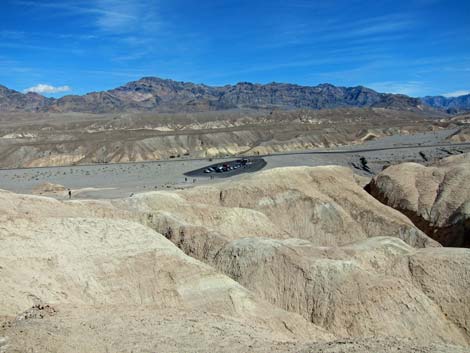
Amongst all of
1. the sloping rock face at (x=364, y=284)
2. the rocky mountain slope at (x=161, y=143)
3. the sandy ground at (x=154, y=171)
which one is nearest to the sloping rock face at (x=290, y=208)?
the sloping rock face at (x=364, y=284)

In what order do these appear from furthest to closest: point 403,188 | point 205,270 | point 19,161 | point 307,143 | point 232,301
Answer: point 307,143, point 19,161, point 403,188, point 205,270, point 232,301

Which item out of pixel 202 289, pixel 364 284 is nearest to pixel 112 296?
pixel 202 289

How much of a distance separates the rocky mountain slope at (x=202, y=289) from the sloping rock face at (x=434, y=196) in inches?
516

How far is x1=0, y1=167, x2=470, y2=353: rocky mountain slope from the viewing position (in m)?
16.5

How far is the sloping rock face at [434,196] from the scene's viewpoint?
41.7m

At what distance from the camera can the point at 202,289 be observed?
2384cm

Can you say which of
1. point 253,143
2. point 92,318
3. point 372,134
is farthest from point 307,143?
point 92,318

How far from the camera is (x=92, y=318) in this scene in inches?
699

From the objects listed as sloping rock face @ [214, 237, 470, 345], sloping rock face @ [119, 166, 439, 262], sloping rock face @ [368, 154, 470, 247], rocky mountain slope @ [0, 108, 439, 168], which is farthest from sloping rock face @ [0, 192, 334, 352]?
rocky mountain slope @ [0, 108, 439, 168]

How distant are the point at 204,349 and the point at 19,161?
11258 centimetres

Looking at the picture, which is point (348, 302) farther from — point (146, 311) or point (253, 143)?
point (253, 143)

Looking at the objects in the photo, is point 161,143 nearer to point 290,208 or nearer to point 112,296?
point 290,208

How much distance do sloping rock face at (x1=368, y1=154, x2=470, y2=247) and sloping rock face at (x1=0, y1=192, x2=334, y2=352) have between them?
901 inches

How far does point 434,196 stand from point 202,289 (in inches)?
1201
